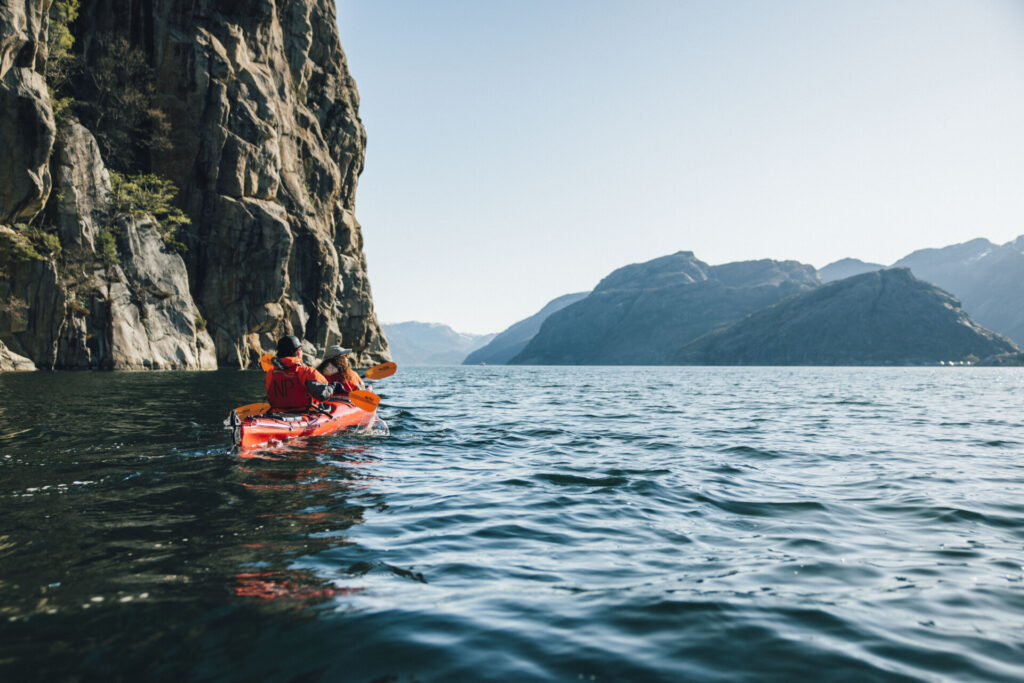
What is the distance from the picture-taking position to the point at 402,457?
1073cm

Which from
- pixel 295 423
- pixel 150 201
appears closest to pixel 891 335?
pixel 150 201

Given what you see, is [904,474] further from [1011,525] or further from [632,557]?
[632,557]

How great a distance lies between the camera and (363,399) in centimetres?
1338

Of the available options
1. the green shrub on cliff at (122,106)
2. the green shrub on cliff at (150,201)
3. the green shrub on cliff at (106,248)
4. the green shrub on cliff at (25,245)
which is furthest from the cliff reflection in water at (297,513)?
the green shrub on cliff at (122,106)

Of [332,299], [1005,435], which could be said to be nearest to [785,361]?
[332,299]

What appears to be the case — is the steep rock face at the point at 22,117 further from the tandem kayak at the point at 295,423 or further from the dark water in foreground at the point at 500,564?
the tandem kayak at the point at 295,423

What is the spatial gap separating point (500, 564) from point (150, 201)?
1736 inches

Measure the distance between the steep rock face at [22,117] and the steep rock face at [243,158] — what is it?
641 inches

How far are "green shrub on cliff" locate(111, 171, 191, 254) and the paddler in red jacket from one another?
3319 centimetres

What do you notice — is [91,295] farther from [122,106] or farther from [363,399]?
[363,399]

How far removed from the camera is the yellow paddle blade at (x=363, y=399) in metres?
13.2

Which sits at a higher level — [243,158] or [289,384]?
[243,158]

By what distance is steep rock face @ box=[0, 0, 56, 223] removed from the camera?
27.6 m

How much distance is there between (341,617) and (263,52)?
60.0m
